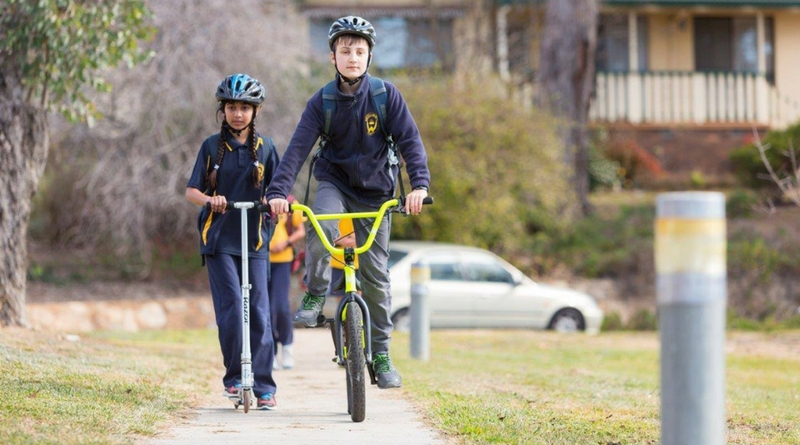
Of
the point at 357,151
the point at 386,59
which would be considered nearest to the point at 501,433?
the point at 357,151

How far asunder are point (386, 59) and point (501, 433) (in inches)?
914

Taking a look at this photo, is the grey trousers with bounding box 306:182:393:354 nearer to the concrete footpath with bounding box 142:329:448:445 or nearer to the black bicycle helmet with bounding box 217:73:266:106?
the concrete footpath with bounding box 142:329:448:445

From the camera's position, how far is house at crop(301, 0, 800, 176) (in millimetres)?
28422

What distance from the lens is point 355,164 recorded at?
23.3 feet

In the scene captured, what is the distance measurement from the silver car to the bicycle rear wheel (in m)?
11.5

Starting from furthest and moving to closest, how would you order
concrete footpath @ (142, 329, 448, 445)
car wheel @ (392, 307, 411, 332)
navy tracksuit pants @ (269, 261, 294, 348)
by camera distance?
car wheel @ (392, 307, 411, 332)
navy tracksuit pants @ (269, 261, 294, 348)
concrete footpath @ (142, 329, 448, 445)

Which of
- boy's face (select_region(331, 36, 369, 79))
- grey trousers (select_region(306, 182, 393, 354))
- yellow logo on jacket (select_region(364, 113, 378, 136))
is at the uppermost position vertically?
boy's face (select_region(331, 36, 369, 79))

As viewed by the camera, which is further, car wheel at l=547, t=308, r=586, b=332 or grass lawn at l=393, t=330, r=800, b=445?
car wheel at l=547, t=308, r=586, b=332

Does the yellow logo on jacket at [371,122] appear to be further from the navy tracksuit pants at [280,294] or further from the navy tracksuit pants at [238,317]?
the navy tracksuit pants at [280,294]

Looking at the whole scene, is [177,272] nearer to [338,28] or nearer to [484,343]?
[484,343]

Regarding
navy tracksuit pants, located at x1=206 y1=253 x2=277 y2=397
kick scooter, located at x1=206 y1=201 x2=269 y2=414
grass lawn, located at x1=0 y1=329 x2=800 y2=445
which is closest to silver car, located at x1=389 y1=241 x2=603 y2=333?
grass lawn, located at x1=0 y1=329 x2=800 y2=445

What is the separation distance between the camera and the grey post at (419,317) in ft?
41.8

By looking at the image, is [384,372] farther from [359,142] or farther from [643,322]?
[643,322]

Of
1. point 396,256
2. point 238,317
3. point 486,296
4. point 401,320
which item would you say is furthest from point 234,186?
point 486,296
